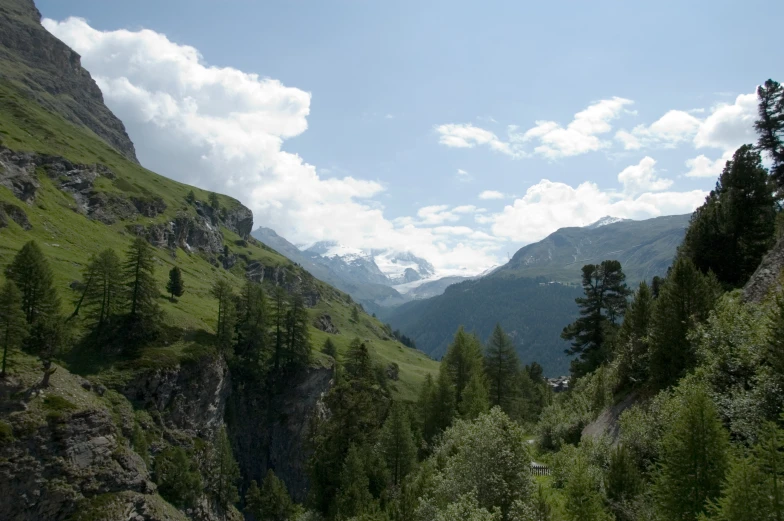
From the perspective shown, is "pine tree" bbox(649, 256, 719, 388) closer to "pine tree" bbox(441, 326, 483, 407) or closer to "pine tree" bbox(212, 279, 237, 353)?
"pine tree" bbox(441, 326, 483, 407)

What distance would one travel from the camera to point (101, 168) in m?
185

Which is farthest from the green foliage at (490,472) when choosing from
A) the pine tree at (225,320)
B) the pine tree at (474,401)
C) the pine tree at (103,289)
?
the pine tree at (103,289)

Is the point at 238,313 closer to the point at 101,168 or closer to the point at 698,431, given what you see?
the point at 698,431

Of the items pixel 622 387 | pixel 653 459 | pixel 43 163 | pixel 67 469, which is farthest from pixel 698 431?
pixel 43 163

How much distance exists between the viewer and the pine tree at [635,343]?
155 feet

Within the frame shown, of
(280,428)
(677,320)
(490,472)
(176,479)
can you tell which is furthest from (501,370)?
(176,479)

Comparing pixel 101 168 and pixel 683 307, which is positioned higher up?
pixel 101 168

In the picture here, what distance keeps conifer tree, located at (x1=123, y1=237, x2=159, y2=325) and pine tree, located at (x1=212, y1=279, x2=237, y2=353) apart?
13.1 meters

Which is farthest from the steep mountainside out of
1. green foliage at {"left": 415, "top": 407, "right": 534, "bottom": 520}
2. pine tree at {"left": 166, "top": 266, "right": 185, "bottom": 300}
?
green foliage at {"left": 415, "top": 407, "right": 534, "bottom": 520}

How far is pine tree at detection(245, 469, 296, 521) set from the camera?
80500 mm

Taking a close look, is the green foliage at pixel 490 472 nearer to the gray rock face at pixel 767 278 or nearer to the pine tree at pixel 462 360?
the gray rock face at pixel 767 278

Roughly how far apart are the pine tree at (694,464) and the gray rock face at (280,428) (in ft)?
286

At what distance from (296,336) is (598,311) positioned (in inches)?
2476

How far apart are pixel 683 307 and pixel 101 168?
209 meters
